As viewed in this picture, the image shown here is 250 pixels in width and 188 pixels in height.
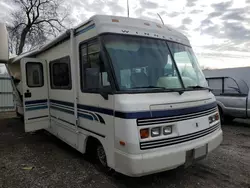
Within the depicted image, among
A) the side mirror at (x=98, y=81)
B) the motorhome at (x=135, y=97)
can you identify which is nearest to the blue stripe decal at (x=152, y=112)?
the motorhome at (x=135, y=97)

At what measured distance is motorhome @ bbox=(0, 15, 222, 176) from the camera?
2.83 metres

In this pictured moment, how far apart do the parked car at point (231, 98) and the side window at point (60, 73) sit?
4338 millimetres

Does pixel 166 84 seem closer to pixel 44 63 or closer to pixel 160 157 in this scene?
pixel 160 157

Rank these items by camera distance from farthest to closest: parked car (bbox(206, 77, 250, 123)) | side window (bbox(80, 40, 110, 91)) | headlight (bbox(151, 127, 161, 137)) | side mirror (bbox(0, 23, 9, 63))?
parked car (bbox(206, 77, 250, 123))
side mirror (bbox(0, 23, 9, 63))
side window (bbox(80, 40, 110, 91))
headlight (bbox(151, 127, 161, 137))

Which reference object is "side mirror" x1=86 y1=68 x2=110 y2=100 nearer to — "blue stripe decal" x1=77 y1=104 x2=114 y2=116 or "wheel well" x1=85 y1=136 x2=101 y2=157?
"blue stripe decal" x1=77 y1=104 x2=114 y2=116

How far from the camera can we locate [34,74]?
541 cm

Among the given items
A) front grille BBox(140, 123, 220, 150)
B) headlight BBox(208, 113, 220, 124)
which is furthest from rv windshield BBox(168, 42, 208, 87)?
front grille BBox(140, 123, 220, 150)

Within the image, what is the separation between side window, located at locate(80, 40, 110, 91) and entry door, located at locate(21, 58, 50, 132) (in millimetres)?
2127

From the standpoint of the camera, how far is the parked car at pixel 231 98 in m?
7.40

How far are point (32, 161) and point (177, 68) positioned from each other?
3.44 meters

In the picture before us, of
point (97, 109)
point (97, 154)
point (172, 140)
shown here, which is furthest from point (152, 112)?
point (97, 154)

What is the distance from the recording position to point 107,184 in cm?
341

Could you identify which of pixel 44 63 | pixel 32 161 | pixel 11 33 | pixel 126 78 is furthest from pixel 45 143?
pixel 11 33

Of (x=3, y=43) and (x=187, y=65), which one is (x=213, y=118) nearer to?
(x=187, y=65)
